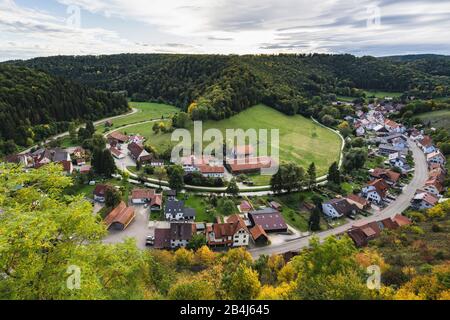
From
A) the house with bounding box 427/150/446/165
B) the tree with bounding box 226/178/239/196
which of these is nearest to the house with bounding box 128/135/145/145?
the tree with bounding box 226/178/239/196

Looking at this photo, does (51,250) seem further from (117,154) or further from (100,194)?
(117,154)

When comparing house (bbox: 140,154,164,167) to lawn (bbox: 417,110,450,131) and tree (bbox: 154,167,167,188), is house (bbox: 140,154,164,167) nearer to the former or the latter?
tree (bbox: 154,167,167,188)

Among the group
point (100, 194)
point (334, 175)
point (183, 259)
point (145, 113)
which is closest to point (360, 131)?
point (334, 175)

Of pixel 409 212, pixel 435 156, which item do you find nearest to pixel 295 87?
pixel 435 156

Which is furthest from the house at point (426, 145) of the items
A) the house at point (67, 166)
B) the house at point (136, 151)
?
the house at point (67, 166)

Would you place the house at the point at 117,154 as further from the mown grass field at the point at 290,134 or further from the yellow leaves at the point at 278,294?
the yellow leaves at the point at 278,294
